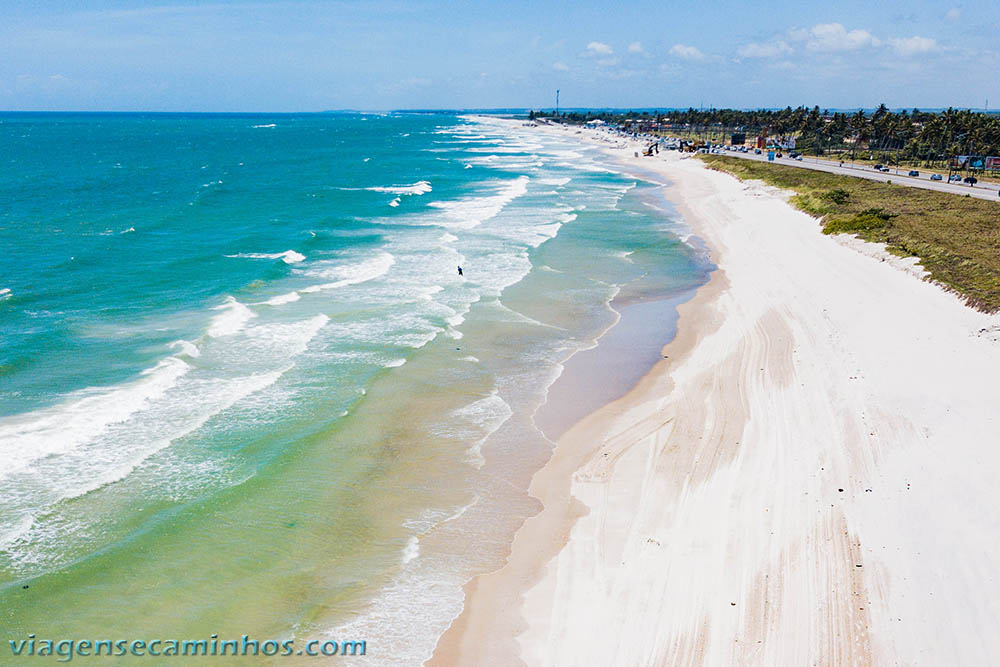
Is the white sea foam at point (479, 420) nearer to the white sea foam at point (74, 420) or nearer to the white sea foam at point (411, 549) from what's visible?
the white sea foam at point (411, 549)

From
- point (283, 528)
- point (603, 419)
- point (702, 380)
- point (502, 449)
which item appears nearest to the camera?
point (283, 528)

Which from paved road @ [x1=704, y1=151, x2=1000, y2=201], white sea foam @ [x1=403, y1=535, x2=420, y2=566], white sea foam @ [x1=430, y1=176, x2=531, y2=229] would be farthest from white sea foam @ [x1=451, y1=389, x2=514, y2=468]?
paved road @ [x1=704, y1=151, x2=1000, y2=201]

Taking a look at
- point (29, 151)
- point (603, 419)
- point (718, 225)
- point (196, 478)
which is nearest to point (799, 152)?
point (718, 225)

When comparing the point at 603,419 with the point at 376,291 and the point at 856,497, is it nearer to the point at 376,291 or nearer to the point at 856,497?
the point at 856,497

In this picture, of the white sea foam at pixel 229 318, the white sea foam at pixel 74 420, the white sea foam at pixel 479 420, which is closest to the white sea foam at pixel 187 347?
the white sea foam at pixel 229 318

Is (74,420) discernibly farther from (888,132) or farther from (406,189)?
(888,132)

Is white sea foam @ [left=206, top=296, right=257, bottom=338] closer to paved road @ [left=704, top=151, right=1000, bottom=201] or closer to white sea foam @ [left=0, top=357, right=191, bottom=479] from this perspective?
white sea foam @ [left=0, top=357, right=191, bottom=479]

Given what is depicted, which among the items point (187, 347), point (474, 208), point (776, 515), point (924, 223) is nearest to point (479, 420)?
point (776, 515)
